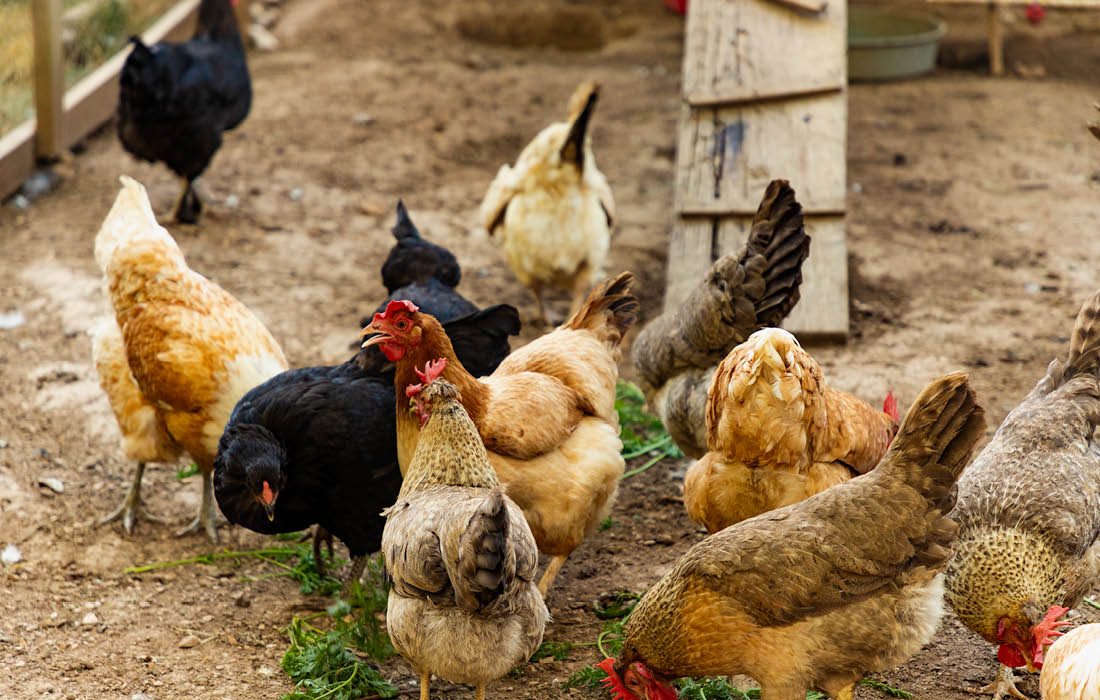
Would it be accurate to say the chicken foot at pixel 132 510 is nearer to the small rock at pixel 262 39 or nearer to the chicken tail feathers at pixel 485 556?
the chicken tail feathers at pixel 485 556

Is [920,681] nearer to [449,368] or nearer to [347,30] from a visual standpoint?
[449,368]

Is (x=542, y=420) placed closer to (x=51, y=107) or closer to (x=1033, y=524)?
(x=1033, y=524)

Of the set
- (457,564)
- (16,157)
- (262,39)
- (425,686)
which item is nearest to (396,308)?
(457,564)

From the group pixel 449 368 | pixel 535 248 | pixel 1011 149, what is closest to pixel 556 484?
pixel 449 368

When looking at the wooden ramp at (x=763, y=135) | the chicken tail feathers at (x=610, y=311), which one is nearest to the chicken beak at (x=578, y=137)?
the wooden ramp at (x=763, y=135)

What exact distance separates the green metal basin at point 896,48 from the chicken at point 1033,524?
6.63 metres

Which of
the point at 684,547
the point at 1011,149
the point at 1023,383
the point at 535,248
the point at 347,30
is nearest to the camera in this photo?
the point at 684,547

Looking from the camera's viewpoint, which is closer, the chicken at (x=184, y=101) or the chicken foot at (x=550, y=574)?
the chicken foot at (x=550, y=574)

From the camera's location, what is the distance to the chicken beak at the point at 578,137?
5988 mm

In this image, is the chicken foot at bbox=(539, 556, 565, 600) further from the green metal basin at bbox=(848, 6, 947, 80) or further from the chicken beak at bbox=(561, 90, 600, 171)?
the green metal basin at bbox=(848, 6, 947, 80)

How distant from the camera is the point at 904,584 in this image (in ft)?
10.7

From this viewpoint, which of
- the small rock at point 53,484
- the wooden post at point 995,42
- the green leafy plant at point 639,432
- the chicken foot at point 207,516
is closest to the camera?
the chicken foot at point 207,516

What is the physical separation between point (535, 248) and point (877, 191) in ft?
10.2

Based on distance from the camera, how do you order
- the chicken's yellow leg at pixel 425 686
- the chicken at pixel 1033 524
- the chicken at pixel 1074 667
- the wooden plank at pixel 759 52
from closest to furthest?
1. the chicken at pixel 1074 667
2. the chicken at pixel 1033 524
3. the chicken's yellow leg at pixel 425 686
4. the wooden plank at pixel 759 52
